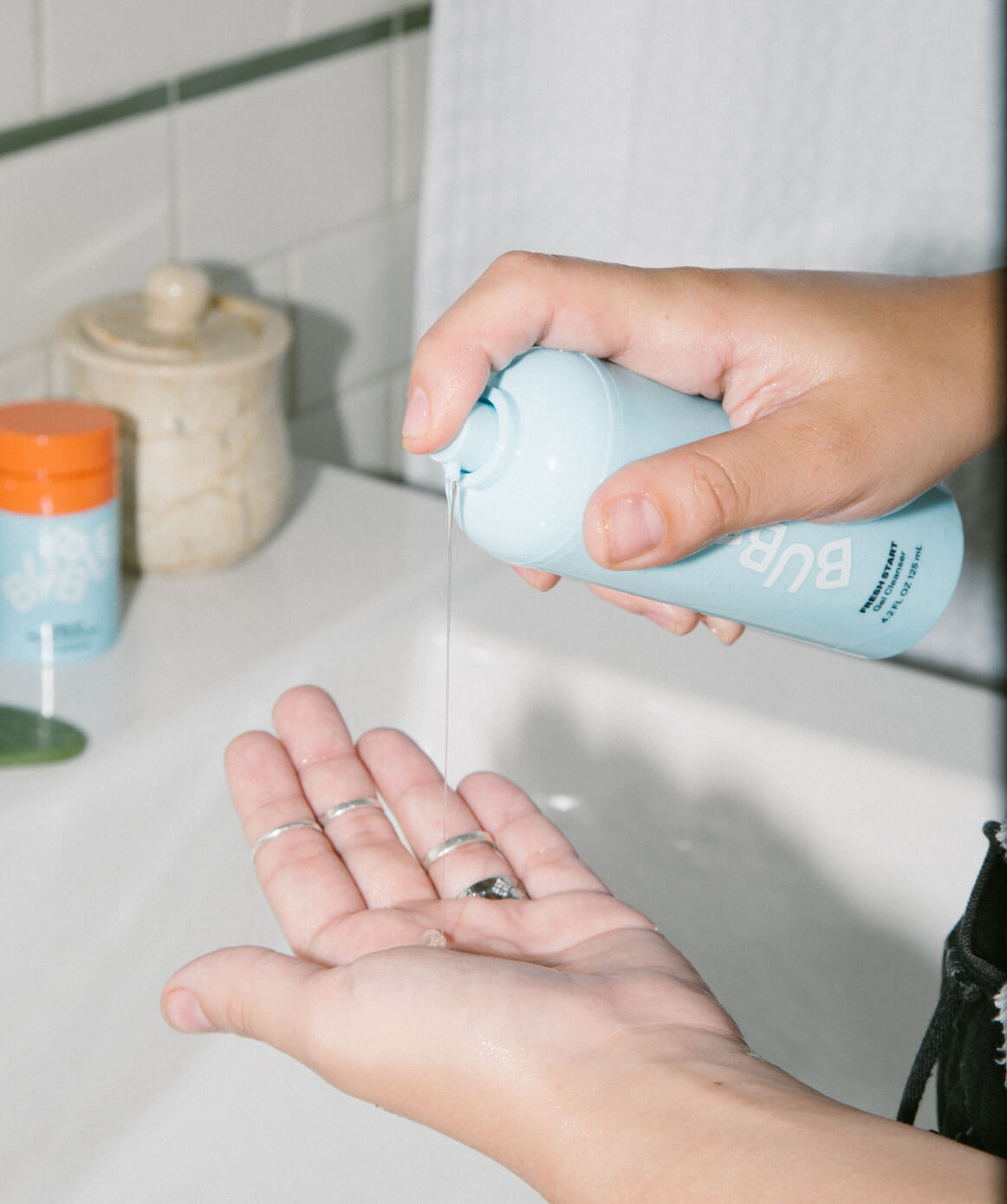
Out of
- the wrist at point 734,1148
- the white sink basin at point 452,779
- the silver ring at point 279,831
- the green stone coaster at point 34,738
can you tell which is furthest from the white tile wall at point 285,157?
the wrist at point 734,1148

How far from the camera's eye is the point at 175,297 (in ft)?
2.82

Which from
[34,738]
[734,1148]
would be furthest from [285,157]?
[734,1148]

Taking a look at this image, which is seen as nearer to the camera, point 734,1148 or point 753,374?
point 734,1148

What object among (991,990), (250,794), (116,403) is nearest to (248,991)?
(250,794)

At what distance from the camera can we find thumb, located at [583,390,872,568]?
0.51 metres

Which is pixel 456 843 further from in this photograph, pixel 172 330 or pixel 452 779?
pixel 172 330

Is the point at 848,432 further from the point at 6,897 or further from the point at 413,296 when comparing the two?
the point at 413,296

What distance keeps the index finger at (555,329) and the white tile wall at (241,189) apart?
1.33 ft

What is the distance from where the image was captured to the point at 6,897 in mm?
707

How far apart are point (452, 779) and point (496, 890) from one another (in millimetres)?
259

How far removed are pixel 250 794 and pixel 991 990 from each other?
1.11 feet

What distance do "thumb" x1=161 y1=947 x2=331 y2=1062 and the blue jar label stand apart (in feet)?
0.95

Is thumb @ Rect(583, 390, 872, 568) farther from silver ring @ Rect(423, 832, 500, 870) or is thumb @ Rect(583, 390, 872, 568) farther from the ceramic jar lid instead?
the ceramic jar lid

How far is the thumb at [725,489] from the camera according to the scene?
0.51 meters
